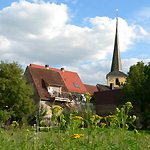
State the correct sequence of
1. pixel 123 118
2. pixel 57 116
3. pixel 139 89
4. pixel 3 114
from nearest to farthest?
1. pixel 123 118
2. pixel 57 116
3. pixel 3 114
4. pixel 139 89

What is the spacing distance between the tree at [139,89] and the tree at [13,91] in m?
13.9

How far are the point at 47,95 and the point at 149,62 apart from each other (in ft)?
51.4

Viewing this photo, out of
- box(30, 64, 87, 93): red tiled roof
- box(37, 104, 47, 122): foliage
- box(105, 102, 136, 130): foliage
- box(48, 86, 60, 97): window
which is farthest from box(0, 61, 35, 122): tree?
box(105, 102, 136, 130): foliage

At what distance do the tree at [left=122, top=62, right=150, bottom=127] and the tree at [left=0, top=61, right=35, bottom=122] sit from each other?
45.6ft

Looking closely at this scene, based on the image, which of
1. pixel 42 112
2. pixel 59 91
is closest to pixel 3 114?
pixel 42 112

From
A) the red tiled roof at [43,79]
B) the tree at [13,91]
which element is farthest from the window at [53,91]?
the tree at [13,91]

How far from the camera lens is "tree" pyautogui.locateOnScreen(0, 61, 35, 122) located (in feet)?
92.4

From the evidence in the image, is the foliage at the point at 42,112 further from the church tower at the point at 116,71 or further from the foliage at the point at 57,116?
the church tower at the point at 116,71

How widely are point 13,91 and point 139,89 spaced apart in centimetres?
1694

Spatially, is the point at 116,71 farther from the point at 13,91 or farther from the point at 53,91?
the point at 13,91

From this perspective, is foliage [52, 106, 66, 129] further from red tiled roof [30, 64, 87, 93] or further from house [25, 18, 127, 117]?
red tiled roof [30, 64, 87, 93]

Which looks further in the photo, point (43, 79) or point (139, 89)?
point (43, 79)

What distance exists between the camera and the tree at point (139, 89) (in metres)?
32.9

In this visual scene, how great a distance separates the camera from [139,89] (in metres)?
33.2
